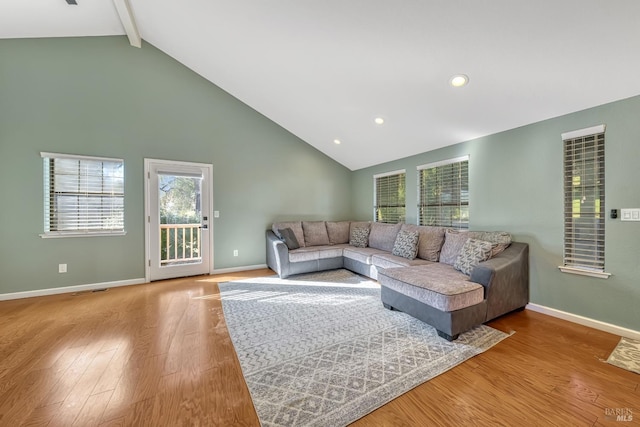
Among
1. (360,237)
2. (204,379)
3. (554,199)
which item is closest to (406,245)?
(360,237)

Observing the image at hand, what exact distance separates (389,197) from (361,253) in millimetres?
1490

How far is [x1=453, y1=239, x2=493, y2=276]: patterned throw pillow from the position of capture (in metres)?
2.70

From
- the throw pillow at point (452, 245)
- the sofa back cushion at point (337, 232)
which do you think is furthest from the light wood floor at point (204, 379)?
the sofa back cushion at point (337, 232)

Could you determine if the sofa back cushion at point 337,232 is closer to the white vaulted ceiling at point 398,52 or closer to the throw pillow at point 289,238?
the throw pillow at point 289,238

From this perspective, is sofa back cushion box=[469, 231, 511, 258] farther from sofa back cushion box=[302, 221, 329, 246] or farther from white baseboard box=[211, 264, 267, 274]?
white baseboard box=[211, 264, 267, 274]

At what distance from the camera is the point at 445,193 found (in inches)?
153

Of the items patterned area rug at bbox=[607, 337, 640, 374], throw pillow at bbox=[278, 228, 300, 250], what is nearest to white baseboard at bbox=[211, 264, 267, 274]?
throw pillow at bbox=[278, 228, 300, 250]

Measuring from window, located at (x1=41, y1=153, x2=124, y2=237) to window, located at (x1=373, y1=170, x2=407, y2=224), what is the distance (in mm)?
4646

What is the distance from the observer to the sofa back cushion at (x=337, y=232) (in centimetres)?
526

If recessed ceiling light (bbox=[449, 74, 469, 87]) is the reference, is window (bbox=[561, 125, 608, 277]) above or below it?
below

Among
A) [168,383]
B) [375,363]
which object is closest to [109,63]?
[168,383]

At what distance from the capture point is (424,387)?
64.1 inches

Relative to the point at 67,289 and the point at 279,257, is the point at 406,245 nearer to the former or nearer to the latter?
the point at 279,257

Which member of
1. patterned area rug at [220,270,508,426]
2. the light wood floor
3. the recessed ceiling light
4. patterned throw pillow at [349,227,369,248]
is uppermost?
the recessed ceiling light
